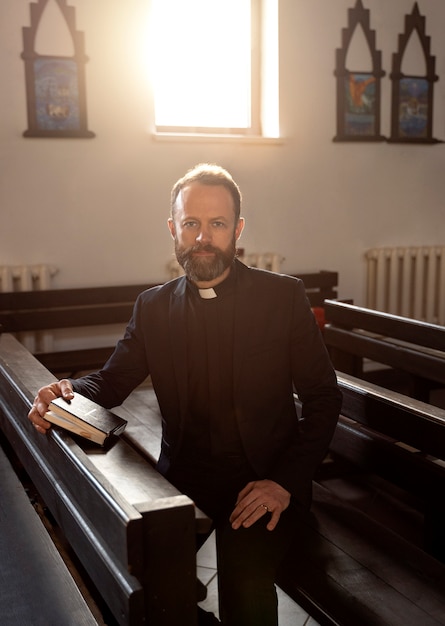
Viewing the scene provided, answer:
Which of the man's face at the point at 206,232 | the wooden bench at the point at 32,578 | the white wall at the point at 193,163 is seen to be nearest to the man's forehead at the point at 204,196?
the man's face at the point at 206,232

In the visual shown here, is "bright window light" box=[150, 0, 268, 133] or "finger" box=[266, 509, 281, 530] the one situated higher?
"bright window light" box=[150, 0, 268, 133]

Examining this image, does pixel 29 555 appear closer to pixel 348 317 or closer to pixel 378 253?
pixel 348 317

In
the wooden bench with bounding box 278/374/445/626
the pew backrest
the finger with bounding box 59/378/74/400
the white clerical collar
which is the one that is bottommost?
the wooden bench with bounding box 278/374/445/626

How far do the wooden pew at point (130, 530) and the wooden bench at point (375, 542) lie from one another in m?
0.61

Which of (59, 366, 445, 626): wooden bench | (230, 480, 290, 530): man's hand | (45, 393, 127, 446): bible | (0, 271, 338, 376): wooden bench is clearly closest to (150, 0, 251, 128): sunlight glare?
(0, 271, 338, 376): wooden bench

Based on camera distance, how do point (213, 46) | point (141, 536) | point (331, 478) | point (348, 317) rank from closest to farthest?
point (141, 536) → point (348, 317) → point (331, 478) → point (213, 46)

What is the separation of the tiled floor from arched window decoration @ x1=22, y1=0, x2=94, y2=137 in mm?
2841

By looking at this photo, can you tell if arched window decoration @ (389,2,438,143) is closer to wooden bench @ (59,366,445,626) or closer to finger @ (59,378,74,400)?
wooden bench @ (59,366,445,626)

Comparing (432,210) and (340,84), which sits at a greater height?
(340,84)

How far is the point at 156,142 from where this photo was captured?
4977 mm

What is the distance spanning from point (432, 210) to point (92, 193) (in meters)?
2.92

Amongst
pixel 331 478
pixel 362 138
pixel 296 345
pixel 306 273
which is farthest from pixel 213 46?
pixel 296 345

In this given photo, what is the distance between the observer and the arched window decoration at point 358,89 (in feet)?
18.0

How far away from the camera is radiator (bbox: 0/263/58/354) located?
178 inches
